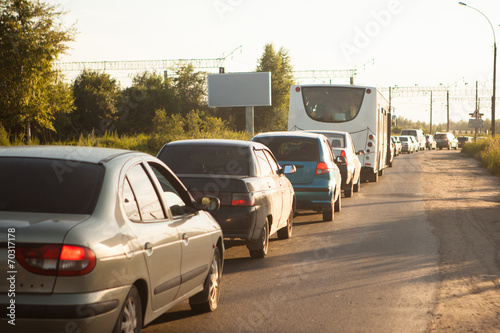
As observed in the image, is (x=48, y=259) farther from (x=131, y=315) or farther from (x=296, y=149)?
(x=296, y=149)

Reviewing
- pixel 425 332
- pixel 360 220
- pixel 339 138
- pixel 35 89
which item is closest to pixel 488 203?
pixel 339 138

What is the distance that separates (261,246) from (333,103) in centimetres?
1543

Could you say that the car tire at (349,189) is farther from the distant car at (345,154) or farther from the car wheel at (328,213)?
the car wheel at (328,213)

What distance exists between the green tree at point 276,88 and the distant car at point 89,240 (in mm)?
86103

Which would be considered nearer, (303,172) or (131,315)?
(131,315)

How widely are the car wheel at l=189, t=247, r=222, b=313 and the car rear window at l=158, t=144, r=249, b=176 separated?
9.71 feet

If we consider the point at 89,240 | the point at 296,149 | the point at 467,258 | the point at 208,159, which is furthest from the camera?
the point at 296,149

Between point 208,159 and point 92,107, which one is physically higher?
point 92,107

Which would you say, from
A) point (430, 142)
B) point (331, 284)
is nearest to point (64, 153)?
point (331, 284)

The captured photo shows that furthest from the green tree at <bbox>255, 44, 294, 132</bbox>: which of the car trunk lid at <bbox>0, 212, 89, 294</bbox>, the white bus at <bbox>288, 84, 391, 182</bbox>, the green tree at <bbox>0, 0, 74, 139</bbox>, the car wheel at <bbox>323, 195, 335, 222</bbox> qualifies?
the car trunk lid at <bbox>0, 212, 89, 294</bbox>

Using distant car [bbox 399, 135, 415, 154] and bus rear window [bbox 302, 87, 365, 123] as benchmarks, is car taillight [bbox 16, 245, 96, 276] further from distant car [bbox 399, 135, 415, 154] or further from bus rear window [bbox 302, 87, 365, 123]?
distant car [bbox 399, 135, 415, 154]

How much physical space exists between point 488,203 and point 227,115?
70.0 meters

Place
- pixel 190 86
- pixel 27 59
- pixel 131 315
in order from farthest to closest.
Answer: pixel 190 86 < pixel 27 59 < pixel 131 315

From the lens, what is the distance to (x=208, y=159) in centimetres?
1008
